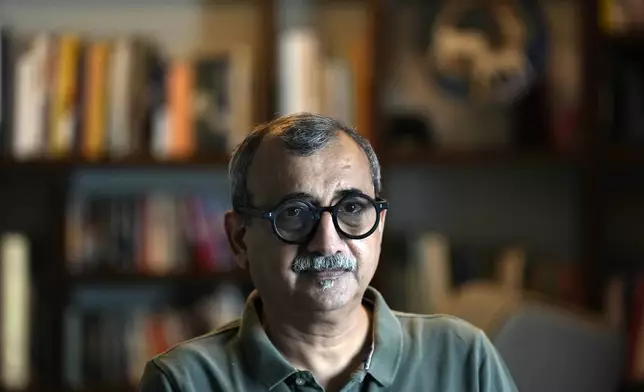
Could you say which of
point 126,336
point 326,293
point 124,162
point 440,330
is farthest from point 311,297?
point 126,336

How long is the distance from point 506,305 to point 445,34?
954 mm

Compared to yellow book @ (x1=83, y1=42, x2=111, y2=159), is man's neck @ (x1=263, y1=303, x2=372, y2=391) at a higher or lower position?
lower

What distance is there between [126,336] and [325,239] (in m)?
1.73

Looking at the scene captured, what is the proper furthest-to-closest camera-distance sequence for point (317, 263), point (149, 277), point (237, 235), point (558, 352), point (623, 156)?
point (149, 277) → point (623, 156) → point (558, 352) → point (237, 235) → point (317, 263)

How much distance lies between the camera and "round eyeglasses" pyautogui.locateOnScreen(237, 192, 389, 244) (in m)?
0.98

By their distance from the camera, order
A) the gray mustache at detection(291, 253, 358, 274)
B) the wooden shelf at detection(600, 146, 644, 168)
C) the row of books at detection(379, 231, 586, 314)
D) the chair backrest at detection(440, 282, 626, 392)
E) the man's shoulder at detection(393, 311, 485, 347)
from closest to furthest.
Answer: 1. the gray mustache at detection(291, 253, 358, 274)
2. the man's shoulder at detection(393, 311, 485, 347)
3. the chair backrest at detection(440, 282, 626, 392)
4. the wooden shelf at detection(600, 146, 644, 168)
5. the row of books at detection(379, 231, 586, 314)

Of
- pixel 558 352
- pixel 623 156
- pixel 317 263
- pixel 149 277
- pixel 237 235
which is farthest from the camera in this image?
pixel 149 277

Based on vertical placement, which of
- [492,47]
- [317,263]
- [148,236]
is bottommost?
[148,236]

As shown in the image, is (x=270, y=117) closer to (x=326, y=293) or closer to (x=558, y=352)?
(x=558, y=352)

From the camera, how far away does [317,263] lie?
968 mm

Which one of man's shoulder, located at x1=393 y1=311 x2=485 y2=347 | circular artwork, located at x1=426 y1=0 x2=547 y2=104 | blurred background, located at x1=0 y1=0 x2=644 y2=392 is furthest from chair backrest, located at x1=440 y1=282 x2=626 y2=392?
circular artwork, located at x1=426 y1=0 x2=547 y2=104

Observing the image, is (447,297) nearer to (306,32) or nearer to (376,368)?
(306,32)

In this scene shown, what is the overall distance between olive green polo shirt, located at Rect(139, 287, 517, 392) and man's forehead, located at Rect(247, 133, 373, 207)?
0.56ft

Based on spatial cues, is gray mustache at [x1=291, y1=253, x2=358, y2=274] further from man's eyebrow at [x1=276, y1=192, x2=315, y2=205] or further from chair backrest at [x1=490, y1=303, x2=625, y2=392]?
chair backrest at [x1=490, y1=303, x2=625, y2=392]
